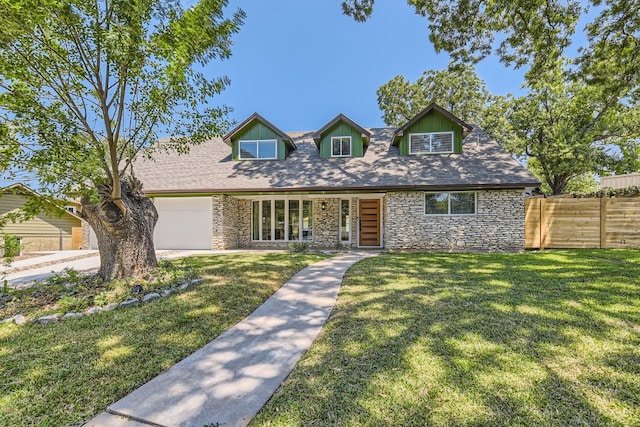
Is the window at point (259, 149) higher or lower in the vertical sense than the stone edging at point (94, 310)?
higher

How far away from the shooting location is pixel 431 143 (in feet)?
42.8

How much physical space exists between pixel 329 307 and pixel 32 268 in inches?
385

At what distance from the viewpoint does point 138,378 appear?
2.74m

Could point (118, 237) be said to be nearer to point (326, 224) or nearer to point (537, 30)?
point (326, 224)

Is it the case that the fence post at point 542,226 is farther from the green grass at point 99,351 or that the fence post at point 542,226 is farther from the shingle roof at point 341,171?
the green grass at point 99,351

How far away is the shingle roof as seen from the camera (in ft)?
36.6

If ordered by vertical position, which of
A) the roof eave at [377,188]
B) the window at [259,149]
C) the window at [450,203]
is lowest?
the window at [450,203]

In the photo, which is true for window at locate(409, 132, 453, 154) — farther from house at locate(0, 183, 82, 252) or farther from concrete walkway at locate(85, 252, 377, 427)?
house at locate(0, 183, 82, 252)

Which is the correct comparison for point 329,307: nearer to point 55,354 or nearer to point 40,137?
point 55,354

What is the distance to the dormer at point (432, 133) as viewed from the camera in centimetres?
1281

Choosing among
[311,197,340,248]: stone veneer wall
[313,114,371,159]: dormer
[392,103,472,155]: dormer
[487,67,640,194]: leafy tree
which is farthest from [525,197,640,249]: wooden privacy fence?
[487,67,640,194]: leafy tree

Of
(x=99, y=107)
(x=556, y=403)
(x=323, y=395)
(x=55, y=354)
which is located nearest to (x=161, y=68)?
(x=99, y=107)

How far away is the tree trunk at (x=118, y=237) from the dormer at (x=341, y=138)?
930 centimetres

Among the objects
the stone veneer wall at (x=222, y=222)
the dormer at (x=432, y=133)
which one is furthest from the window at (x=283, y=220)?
the dormer at (x=432, y=133)
